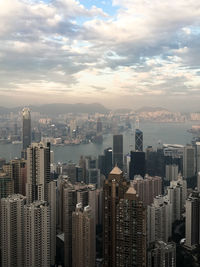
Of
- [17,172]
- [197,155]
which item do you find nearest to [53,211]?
[17,172]

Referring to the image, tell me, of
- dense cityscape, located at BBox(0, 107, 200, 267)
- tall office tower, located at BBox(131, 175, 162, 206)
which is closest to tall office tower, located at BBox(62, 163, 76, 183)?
dense cityscape, located at BBox(0, 107, 200, 267)

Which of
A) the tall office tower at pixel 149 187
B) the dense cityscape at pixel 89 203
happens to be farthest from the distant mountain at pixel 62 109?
the tall office tower at pixel 149 187

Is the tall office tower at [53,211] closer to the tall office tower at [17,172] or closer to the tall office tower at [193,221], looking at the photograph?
the tall office tower at [17,172]

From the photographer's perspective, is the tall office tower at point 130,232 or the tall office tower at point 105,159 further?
the tall office tower at point 105,159

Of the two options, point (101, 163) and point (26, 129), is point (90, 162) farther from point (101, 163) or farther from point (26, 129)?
point (26, 129)

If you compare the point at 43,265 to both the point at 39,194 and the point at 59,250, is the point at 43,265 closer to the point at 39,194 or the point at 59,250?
the point at 59,250
